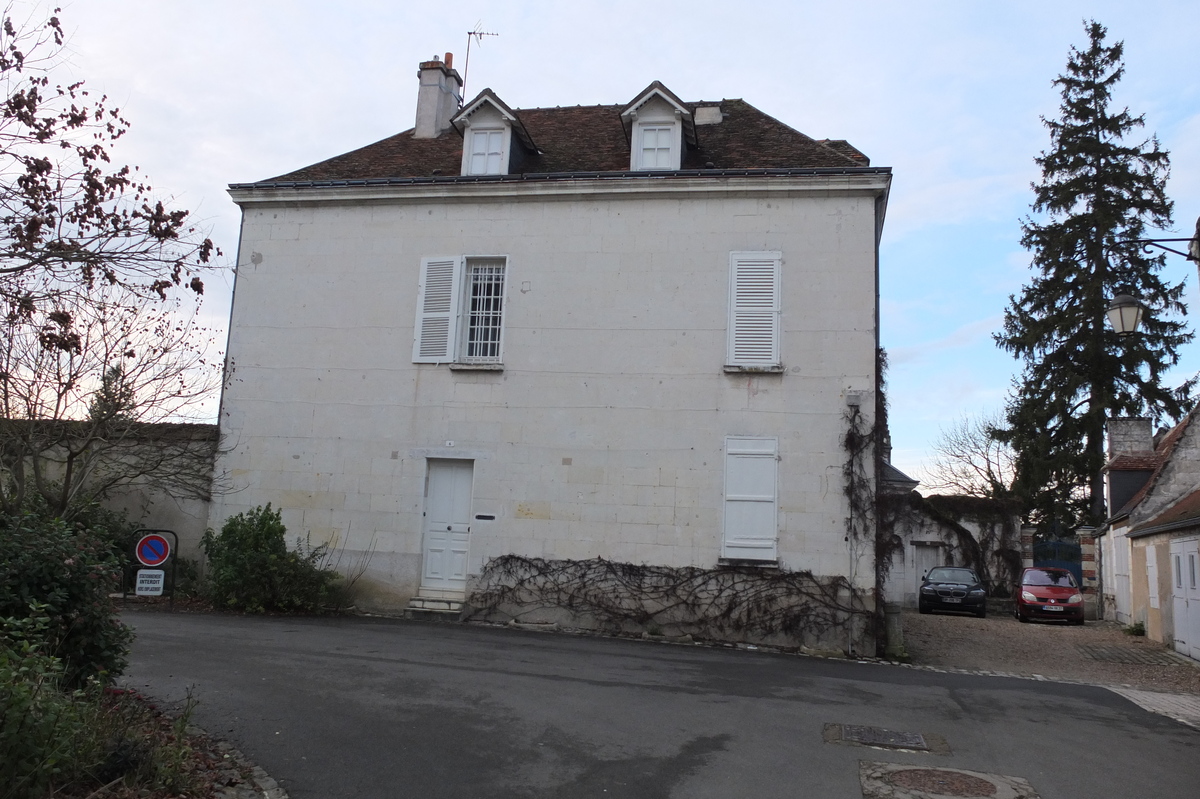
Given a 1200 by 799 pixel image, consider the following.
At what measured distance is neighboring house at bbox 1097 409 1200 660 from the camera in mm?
15383

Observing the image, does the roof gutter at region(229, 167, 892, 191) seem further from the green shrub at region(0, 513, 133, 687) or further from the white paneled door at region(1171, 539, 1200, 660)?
the green shrub at region(0, 513, 133, 687)

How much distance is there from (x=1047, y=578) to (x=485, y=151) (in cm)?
1699

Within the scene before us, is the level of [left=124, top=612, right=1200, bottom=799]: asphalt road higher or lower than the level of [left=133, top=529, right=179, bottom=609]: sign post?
lower

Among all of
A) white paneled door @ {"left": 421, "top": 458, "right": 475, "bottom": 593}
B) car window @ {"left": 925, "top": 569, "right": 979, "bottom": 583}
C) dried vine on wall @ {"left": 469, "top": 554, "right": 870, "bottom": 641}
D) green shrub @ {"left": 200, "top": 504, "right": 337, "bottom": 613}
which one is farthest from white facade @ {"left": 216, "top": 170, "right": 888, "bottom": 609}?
car window @ {"left": 925, "top": 569, "right": 979, "bottom": 583}

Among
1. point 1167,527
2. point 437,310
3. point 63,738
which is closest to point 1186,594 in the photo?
point 1167,527

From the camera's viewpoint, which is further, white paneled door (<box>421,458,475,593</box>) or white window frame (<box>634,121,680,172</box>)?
white window frame (<box>634,121,680,172</box>)

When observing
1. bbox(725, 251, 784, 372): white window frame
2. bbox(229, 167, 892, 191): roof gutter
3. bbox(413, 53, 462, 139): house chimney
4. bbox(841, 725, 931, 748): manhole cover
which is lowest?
bbox(841, 725, 931, 748): manhole cover

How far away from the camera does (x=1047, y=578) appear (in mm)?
22984

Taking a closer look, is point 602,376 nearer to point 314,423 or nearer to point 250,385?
point 314,423

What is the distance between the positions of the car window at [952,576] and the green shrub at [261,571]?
16.4m

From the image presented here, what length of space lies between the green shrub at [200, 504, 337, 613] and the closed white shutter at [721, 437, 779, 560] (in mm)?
5915

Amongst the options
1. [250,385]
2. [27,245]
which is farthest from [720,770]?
[250,385]

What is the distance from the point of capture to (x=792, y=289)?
13.9 meters

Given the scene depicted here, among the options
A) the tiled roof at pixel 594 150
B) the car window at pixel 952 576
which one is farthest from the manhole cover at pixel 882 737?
the car window at pixel 952 576
